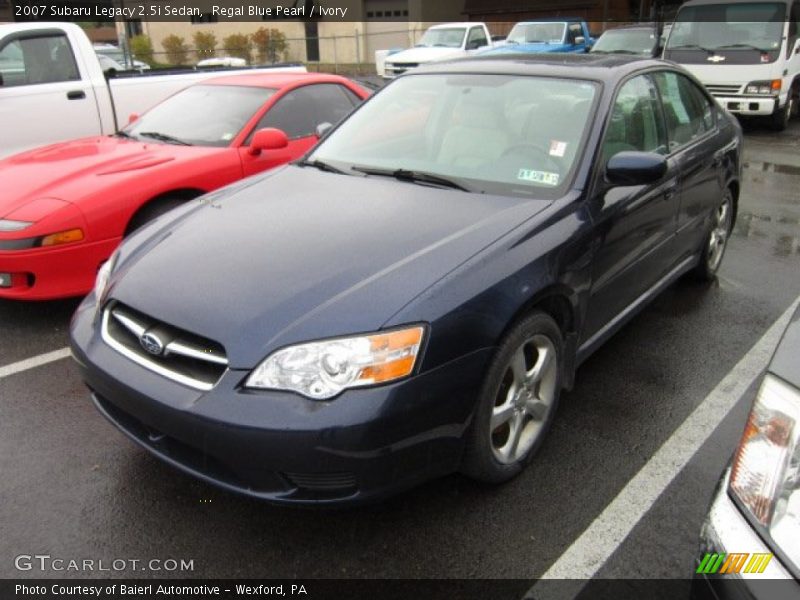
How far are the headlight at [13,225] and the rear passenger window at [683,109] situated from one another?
12.5 ft

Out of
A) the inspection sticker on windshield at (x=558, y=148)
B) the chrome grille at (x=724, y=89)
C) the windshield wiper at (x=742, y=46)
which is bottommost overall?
the inspection sticker on windshield at (x=558, y=148)

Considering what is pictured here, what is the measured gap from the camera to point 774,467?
4.99 ft

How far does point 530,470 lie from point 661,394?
1.03 m

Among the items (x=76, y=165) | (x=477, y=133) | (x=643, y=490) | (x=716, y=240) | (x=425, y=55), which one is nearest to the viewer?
(x=643, y=490)

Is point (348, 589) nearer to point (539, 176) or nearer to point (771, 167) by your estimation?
point (539, 176)

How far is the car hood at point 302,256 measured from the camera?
222 centimetres

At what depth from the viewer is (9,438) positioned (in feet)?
10.00

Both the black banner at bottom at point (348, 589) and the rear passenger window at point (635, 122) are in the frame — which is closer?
the black banner at bottom at point (348, 589)

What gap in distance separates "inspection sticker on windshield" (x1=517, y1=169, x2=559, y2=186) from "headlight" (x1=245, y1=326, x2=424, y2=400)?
1247 millimetres

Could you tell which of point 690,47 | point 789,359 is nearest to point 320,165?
point 789,359

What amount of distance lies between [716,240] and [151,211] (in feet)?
13.2

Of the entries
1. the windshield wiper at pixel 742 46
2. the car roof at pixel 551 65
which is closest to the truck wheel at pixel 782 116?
the windshield wiper at pixel 742 46

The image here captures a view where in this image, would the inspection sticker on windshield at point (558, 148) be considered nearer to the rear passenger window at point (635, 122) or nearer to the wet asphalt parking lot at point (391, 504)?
the rear passenger window at point (635, 122)

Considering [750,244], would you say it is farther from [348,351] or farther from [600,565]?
[348,351]
